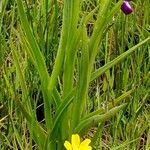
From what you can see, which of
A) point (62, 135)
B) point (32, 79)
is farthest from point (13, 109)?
point (62, 135)

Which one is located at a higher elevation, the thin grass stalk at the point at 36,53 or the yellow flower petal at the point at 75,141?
the thin grass stalk at the point at 36,53

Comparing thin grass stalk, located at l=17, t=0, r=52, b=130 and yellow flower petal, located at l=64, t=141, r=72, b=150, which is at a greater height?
thin grass stalk, located at l=17, t=0, r=52, b=130

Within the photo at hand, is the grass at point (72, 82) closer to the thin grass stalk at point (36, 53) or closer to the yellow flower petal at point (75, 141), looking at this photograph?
the thin grass stalk at point (36, 53)

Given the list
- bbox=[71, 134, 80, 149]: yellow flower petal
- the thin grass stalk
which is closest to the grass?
the thin grass stalk

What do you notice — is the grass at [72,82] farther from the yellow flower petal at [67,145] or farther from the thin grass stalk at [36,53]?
the yellow flower petal at [67,145]

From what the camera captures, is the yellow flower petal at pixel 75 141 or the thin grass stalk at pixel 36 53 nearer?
the yellow flower petal at pixel 75 141

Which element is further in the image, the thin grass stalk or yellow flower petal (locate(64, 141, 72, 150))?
the thin grass stalk

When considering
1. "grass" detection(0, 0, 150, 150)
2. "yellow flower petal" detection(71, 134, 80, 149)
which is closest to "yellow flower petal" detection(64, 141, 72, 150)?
"yellow flower petal" detection(71, 134, 80, 149)

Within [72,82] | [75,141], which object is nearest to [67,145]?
[75,141]

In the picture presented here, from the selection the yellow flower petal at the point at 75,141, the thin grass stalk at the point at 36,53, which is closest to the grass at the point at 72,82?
the thin grass stalk at the point at 36,53

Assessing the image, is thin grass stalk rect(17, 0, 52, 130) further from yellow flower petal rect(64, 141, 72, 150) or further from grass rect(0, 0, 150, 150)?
yellow flower petal rect(64, 141, 72, 150)

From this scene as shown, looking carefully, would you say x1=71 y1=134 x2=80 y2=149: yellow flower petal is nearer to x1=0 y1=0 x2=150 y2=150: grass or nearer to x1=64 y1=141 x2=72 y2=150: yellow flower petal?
x1=64 y1=141 x2=72 y2=150: yellow flower petal
